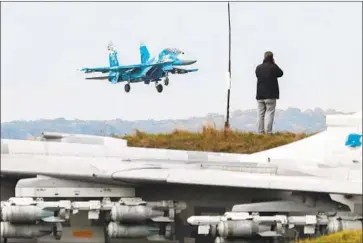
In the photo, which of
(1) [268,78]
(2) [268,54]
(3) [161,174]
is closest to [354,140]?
(3) [161,174]

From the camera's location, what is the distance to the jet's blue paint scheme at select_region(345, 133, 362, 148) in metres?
17.9

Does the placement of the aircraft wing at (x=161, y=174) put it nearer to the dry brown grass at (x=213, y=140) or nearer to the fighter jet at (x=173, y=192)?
the fighter jet at (x=173, y=192)

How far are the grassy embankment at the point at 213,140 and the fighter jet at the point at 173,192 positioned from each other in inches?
152

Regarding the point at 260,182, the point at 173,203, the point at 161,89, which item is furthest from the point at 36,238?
the point at 161,89

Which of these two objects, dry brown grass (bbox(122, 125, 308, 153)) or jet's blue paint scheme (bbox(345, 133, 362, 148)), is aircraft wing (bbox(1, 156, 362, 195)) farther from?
dry brown grass (bbox(122, 125, 308, 153))

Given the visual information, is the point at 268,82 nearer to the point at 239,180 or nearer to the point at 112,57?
the point at 112,57

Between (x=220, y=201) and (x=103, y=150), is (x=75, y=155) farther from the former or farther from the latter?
(x=220, y=201)

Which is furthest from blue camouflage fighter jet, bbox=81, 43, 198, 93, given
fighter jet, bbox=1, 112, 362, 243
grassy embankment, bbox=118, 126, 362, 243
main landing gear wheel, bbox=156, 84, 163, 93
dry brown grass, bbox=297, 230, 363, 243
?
dry brown grass, bbox=297, 230, 363, 243

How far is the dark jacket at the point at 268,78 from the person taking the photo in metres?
21.9

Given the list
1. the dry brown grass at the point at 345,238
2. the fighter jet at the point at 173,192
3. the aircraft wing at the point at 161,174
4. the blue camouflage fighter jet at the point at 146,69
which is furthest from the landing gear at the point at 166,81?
the dry brown grass at the point at 345,238

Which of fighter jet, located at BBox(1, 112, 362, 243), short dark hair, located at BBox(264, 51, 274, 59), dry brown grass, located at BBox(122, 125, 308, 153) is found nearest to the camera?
fighter jet, located at BBox(1, 112, 362, 243)

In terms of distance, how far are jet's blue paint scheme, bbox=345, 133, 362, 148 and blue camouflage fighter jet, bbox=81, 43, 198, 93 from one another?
5.35 metres

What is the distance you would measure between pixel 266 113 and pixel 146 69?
274 centimetres

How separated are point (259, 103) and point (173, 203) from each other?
5.30 meters
